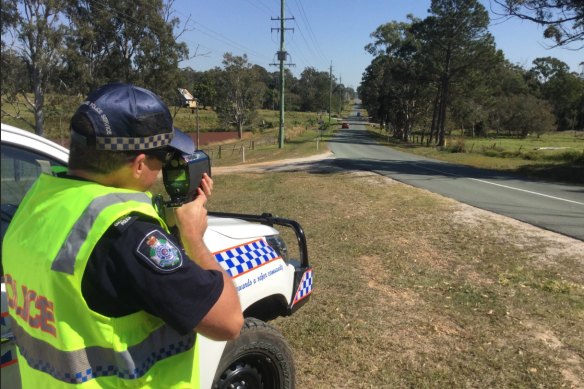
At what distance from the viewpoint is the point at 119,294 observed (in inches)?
48.9

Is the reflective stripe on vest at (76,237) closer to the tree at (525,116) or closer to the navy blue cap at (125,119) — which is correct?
the navy blue cap at (125,119)

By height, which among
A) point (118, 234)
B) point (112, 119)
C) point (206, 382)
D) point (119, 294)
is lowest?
point (206, 382)

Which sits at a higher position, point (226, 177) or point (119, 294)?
point (119, 294)

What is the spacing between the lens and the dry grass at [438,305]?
3.67 metres

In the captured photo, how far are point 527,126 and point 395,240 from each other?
7967cm

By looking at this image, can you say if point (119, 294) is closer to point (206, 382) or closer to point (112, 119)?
Result: point (112, 119)

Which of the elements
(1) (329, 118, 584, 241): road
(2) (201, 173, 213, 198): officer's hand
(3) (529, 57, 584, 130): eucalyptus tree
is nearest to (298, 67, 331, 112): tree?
(3) (529, 57, 584, 130): eucalyptus tree

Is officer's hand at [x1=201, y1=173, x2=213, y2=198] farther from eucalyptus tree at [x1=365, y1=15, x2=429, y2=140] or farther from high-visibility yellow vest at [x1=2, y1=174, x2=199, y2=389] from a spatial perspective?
eucalyptus tree at [x1=365, y1=15, x2=429, y2=140]

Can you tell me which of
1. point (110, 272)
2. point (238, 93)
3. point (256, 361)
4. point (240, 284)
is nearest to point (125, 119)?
point (110, 272)

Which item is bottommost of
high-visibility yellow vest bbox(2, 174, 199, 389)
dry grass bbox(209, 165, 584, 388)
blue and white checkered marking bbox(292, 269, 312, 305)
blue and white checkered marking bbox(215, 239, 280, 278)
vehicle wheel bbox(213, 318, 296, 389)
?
dry grass bbox(209, 165, 584, 388)

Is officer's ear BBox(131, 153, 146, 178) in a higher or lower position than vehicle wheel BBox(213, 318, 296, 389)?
higher

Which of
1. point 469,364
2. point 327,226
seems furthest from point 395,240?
point 469,364

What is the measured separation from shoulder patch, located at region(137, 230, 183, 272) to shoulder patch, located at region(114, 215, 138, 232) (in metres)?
0.06

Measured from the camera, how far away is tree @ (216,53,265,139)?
6817cm
